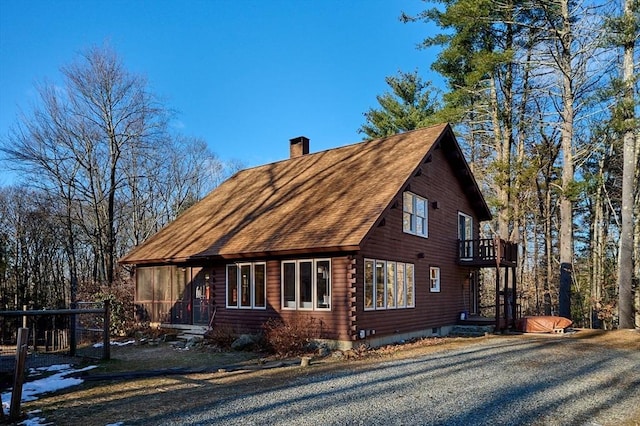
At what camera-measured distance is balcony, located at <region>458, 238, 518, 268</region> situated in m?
17.2

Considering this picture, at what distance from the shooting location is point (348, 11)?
22812mm

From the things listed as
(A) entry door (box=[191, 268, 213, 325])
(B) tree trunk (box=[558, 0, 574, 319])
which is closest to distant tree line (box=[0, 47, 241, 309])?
(A) entry door (box=[191, 268, 213, 325])

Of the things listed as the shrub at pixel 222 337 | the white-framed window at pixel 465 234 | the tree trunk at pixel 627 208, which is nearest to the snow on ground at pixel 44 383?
the shrub at pixel 222 337

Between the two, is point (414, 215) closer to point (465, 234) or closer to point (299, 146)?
point (465, 234)

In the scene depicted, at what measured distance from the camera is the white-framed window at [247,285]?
591 inches

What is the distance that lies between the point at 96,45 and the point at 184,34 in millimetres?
4999

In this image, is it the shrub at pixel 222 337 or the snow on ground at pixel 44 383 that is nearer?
the snow on ground at pixel 44 383

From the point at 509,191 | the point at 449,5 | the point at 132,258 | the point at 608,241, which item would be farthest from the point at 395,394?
the point at 608,241

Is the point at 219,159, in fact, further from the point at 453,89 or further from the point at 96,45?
the point at 453,89

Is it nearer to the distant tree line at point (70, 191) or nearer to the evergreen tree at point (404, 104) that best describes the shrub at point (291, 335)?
the distant tree line at point (70, 191)

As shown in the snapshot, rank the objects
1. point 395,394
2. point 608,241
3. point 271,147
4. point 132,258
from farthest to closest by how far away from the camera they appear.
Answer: point 271,147 → point 608,241 → point 132,258 → point 395,394

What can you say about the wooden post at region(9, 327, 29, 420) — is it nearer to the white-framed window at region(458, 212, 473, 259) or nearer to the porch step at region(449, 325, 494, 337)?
the porch step at region(449, 325, 494, 337)

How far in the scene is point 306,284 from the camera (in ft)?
45.8

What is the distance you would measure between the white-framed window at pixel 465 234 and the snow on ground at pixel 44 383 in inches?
531
